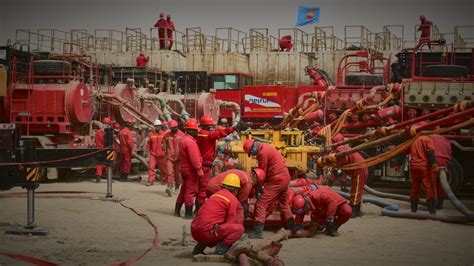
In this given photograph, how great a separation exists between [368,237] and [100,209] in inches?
192

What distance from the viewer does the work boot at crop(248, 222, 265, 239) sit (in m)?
8.84

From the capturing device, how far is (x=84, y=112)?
1602 cm

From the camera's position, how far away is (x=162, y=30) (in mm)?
16688

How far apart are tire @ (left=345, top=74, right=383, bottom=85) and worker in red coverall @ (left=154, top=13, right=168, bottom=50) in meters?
5.06

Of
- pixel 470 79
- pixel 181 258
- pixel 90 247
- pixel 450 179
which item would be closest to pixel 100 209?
pixel 90 247

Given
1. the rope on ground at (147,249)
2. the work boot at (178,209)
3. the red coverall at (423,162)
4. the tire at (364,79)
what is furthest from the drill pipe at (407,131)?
the tire at (364,79)

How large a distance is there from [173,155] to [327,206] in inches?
235

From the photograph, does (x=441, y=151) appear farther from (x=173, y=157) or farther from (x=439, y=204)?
(x=173, y=157)

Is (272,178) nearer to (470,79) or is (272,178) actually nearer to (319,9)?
(319,9)

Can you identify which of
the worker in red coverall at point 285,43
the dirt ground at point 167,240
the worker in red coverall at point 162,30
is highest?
the worker in red coverall at point 285,43

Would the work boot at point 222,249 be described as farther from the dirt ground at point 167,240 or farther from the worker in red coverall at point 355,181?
the worker in red coverall at point 355,181

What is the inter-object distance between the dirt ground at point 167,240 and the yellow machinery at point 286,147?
1.48 metres

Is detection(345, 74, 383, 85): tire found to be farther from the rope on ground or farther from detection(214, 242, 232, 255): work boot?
detection(214, 242, 232, 255): work boot

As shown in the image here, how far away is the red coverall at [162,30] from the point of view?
48.0 ft
